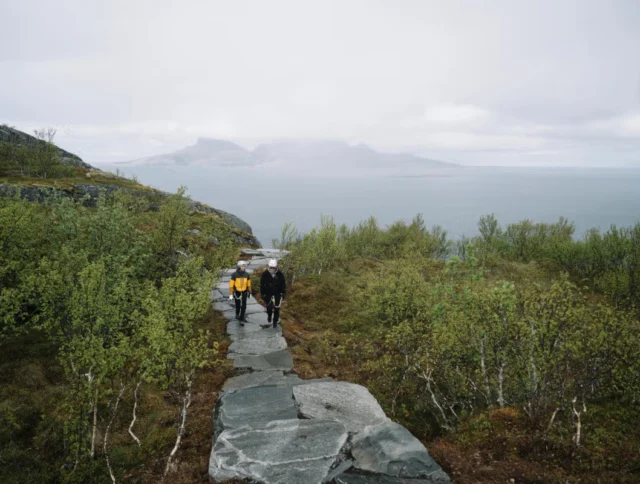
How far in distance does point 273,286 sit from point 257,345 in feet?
6.84

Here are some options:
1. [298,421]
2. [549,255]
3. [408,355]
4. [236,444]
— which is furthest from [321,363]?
[549,255]

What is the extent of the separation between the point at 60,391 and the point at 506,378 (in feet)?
38.5

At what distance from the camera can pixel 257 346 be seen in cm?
1248

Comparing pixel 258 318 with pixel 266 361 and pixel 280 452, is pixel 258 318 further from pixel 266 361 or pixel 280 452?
pixel 280 452

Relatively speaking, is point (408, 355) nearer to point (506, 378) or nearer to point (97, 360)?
point (506, 378)

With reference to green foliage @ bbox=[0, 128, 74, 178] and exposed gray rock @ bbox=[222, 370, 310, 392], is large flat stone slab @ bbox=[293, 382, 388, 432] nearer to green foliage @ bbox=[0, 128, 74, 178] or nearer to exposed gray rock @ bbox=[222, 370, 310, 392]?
exposed gray rock @ bbox=[222, 370, 310, 392]

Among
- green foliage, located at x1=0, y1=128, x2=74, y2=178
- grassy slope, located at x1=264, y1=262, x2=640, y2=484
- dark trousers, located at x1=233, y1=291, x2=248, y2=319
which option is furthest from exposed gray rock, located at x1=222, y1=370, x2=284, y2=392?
green foliage, located at x1=0, y1=128, x2=74, y2=178

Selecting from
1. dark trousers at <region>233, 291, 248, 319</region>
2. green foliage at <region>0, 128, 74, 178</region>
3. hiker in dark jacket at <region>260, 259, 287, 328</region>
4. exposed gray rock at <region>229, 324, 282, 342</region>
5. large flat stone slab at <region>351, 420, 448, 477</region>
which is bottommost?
exposed gray rock at <region>229, 324, 282, 342</region>

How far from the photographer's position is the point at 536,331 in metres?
8.78

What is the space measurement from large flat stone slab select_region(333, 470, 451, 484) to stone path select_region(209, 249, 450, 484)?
15 millimetres

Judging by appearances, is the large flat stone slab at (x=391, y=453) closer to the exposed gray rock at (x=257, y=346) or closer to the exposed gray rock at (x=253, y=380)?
the exposed gray rock at (x=253, y=380)

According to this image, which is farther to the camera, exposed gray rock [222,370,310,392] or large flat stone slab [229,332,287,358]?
large flat stone slab [229,332,287,358]

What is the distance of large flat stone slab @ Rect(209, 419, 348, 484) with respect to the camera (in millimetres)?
6262

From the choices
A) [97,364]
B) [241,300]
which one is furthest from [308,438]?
[241,300]
